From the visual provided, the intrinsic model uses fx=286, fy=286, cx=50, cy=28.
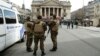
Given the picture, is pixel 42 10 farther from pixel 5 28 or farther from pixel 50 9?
pixel 5 28

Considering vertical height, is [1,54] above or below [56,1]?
below

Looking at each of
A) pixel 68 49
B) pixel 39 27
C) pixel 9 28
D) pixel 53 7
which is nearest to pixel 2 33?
pixel 39 27

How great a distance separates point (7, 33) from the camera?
518 inches

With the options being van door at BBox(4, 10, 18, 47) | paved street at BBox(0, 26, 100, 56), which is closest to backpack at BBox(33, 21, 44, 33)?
paved street at BBox(0, 26, 100, 56)

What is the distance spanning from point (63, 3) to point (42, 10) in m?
12.7

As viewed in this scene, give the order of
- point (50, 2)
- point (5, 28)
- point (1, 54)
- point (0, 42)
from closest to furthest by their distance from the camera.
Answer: point (0, 42)
point (5, 28)
point (1, 54)
point (50, 2)

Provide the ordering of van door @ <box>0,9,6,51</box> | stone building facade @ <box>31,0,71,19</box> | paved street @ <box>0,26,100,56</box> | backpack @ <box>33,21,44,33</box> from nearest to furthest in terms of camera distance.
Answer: van door @ <box>0,9,6,51</box> → backpack @ <box>33,21,44,33</box> → paved street @ <box>0,26,100,56</box> → stone building facade @ <box>31,0,71,19</box>

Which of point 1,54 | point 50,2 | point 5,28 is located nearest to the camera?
point 5,28

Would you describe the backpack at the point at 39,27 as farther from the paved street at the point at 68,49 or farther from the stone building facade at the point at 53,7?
the stone building facade at the point at 53,7

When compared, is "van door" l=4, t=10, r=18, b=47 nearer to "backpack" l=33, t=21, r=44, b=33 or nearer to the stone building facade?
"backpack" l=33, t=21, r=44, b=33

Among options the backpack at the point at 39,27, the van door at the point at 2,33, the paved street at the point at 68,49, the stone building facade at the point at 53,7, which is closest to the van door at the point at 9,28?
the paved street at the point at 68,49

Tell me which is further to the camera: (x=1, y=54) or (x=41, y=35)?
(x=1, y=54)

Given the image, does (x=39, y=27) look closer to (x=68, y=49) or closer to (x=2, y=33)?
(x=2, y=33)

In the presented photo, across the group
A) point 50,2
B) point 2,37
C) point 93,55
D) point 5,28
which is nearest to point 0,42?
point 2,37
